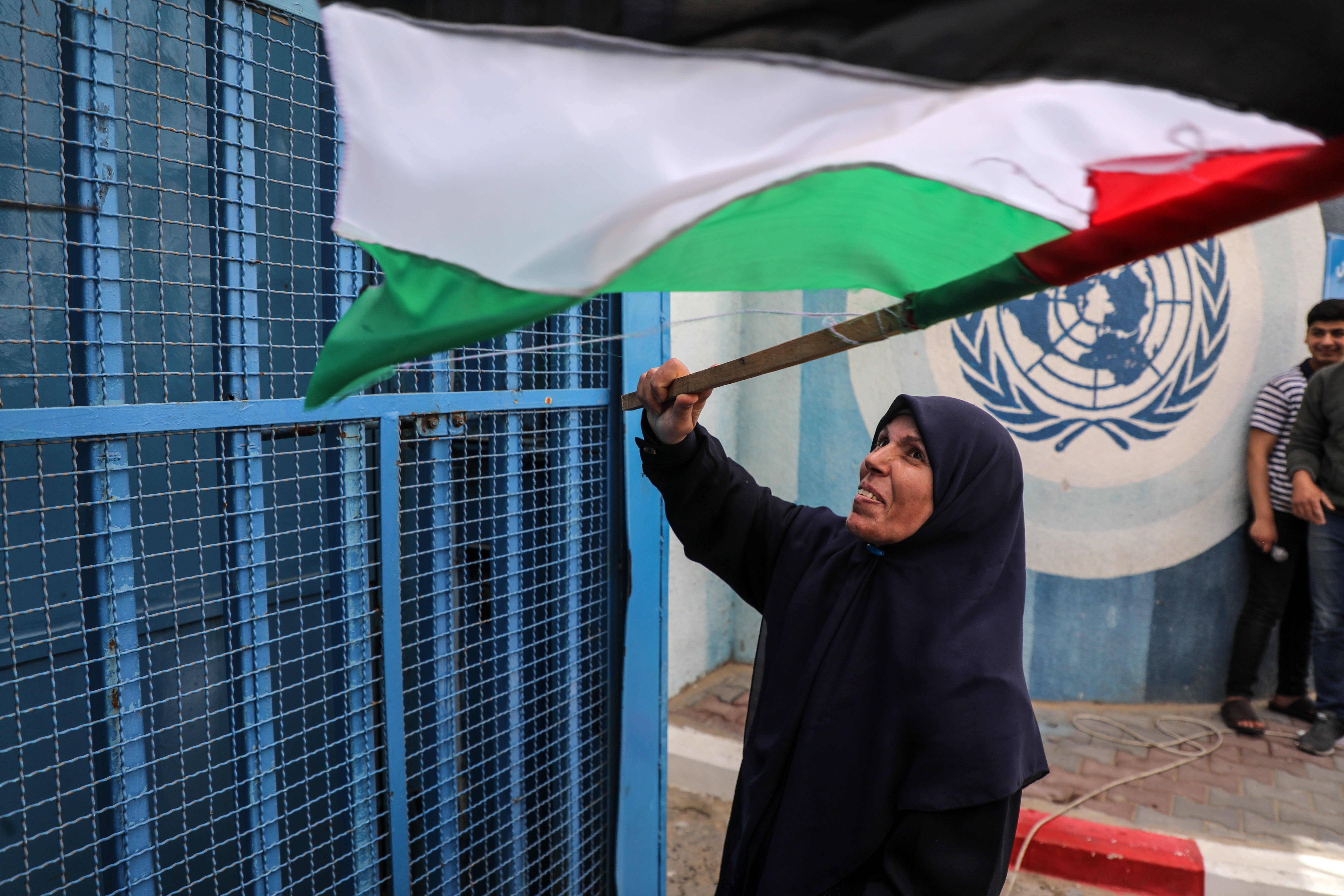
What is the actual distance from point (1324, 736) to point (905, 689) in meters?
3.65

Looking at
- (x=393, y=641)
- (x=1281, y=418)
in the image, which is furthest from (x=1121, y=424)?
(x=393, y=641)

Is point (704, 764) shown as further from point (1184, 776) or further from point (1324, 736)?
point (1324, 736)

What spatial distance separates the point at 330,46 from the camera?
39.5 inches

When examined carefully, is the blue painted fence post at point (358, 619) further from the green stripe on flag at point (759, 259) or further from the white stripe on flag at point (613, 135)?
the white stripe on flag at point (613, 135)

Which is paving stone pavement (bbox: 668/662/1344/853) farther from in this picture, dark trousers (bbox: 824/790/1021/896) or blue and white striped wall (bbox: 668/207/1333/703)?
dark trousers (bbox: 824/790/1021/896)

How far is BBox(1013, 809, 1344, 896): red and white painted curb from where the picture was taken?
119 inches

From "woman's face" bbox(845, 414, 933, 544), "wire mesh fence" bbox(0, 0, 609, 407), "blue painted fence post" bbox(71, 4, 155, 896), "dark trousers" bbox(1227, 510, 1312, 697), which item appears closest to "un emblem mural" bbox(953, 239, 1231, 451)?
"dark trousers" bbox(1227, 510, 1312, 697)

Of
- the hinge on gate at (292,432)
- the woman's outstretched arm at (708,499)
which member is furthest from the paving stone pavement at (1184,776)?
the hinge on gate at (292,432)

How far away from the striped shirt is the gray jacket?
0.41ft

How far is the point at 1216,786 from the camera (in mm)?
3693

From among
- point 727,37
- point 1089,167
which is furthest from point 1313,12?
point 727,37

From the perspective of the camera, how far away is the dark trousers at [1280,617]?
424 centimetres

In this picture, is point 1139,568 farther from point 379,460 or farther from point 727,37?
point 727,37

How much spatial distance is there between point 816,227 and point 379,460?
110 centimetres
